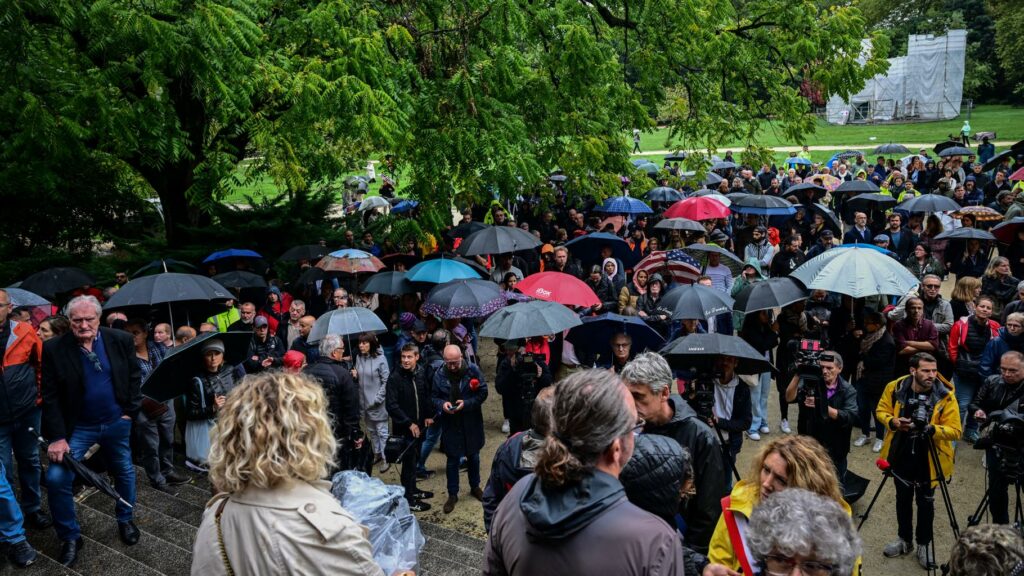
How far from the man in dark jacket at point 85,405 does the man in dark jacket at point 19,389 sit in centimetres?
14

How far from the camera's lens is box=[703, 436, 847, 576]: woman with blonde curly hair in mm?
3418

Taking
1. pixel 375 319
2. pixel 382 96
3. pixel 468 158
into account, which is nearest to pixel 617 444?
pixel 375 319

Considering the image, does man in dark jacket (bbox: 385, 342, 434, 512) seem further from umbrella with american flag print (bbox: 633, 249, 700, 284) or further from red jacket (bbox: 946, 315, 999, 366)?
red jacket (bbox: 946, 315, 999, 366)

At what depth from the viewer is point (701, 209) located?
13.9m

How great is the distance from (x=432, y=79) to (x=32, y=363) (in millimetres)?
7499

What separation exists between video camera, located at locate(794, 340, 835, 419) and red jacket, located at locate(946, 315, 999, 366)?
2.72m

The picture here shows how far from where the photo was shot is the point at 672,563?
2102mm

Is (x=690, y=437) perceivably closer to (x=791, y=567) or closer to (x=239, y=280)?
(x=791, y=567)

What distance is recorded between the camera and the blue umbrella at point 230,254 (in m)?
11.9

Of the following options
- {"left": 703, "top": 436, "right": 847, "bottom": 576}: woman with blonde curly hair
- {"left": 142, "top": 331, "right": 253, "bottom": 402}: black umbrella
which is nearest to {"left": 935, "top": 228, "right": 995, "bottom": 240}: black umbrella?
{"left": 703, "top": 436, "right": 847, "bottom": 576}: woman with blonde curly hair

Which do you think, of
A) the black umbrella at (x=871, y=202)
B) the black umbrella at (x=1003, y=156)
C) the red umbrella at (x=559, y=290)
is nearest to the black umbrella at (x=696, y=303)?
the red umbrella at (x=559, y=290)

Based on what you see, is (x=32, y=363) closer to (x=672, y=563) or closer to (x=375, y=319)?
(x=375, y=319)

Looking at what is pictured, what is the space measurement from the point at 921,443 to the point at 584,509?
5.07 meters

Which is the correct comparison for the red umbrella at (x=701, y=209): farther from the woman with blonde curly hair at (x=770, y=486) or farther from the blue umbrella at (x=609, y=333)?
the woman with blonde curly hair at (x=770, y=486)
